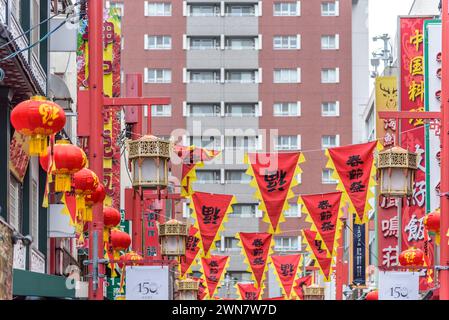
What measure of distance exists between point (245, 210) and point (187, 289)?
46.3 meters

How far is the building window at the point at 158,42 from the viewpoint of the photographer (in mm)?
99519

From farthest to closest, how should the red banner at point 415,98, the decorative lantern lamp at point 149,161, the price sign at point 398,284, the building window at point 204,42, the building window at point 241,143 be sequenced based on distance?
the building window at point 204,42 → the building window at point 241,143 → the red banner at point 415,98 → the price sign at point 398,284 → the decorative lantern lamp at point 149,161

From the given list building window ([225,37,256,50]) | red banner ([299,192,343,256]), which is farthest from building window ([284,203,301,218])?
red banner ([299,192,343,256])

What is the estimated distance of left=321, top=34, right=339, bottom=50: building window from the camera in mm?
99000

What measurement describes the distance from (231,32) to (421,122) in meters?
60.8

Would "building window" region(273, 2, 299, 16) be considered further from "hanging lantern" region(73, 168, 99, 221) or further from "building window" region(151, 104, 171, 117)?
"hanging lantern" region(73, 168, 99, 221)

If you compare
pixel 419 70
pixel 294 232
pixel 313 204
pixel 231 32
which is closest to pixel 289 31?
pixel 231 32

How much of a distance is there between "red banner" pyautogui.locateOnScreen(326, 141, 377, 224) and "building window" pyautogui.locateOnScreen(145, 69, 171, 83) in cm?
7152

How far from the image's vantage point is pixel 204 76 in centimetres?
10069

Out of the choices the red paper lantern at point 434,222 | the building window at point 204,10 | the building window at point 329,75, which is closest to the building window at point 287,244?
the building window at point 329,75

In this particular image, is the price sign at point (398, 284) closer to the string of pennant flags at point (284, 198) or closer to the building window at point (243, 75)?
the string of pennant flags at point (284, 198)

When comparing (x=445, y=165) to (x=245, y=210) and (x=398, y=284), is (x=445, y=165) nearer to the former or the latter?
(x=398, y=284)

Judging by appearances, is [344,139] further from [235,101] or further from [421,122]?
[421,122]

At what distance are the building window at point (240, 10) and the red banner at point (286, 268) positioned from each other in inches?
1881
